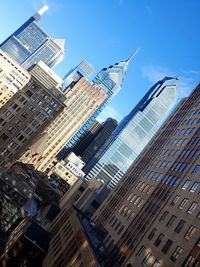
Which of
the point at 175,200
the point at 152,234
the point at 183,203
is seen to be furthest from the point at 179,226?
the point at 175,200

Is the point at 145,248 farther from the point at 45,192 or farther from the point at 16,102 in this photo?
the point at 45,192

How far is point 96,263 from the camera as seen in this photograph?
135 ft

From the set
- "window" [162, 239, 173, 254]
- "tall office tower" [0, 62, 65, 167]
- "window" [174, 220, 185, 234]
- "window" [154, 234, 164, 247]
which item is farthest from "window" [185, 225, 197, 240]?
"tall office tower" [0, 62, 65, 167]

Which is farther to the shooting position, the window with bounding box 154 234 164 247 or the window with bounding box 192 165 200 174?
the window with bounding box 192 165 200 174

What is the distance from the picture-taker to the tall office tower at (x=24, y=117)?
85.2 meters

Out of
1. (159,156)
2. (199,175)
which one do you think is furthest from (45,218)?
(199,175)

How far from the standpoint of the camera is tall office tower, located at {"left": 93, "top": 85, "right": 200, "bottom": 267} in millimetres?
49688

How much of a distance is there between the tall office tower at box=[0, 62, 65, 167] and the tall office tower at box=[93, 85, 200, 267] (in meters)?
25.7

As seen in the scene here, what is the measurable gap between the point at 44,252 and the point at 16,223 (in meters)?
7.05

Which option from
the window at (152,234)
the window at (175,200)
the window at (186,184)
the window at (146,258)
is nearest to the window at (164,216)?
the window at (175,200)

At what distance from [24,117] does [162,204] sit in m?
43.5

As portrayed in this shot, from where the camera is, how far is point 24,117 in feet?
290

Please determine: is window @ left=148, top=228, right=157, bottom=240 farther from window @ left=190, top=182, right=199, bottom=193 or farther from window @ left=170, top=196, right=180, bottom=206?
window @ left=190, top=182, right=199, bottom=193

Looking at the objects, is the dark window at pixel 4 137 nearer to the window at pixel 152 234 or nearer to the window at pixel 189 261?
the window at pixel 152 234
